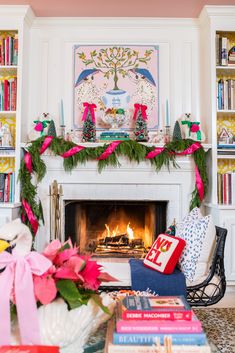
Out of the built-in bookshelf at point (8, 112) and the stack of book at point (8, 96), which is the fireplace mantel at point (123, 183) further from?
the stack of book at point (8, 96)

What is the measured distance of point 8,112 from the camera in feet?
11.4

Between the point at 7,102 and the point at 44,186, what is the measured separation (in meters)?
0.90

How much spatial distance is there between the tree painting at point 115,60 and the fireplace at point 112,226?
4.31ft

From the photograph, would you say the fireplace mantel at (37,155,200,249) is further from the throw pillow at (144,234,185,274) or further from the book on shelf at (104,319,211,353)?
the book on shelf at (104,319,211,353)

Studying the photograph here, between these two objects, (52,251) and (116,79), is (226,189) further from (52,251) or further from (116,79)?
(52,251)

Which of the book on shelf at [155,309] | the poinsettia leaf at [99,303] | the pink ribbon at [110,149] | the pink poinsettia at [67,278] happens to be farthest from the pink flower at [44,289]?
the pink ribbon at [110,149]

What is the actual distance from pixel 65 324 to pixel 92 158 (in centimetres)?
241

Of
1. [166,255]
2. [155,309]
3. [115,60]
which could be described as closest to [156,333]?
[155,309]

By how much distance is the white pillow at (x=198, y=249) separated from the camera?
7.30 ft

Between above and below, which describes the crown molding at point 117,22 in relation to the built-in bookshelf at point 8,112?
above

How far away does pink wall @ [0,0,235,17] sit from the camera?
131 inches

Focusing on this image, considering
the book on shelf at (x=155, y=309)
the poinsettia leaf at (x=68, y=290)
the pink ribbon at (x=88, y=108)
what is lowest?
the book on shelf at (x=155, y=309)

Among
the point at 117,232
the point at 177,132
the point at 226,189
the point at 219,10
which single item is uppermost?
the point at 219,10

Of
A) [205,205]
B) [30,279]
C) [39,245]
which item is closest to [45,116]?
[39,245]
